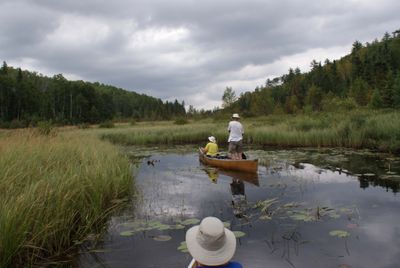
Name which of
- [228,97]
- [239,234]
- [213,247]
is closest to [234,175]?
[239,234]

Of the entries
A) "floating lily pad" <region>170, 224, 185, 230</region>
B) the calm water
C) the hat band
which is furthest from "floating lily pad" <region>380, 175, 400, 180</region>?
the hat band

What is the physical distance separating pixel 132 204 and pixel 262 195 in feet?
11.3

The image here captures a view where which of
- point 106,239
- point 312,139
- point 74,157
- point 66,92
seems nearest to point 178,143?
point 312,139

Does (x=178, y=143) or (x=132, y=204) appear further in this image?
(x=178, y=143)

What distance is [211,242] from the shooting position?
2777 millimetres

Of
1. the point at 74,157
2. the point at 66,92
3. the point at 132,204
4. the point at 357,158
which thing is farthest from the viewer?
the point at 66,92

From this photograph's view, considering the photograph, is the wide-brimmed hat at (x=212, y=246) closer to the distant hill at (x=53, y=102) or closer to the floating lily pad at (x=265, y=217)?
the floating lily pad at (x=265, y=217)

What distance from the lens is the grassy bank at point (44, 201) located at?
196 inches

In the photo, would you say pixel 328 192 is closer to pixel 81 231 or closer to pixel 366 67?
pixel 81 231

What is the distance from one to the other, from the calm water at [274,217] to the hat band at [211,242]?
302 cm

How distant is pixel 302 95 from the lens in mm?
92375

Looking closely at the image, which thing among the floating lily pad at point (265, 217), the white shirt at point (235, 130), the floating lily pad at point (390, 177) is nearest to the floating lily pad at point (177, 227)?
the floating lily pad at point (265, 217)

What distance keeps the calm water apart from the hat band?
302 cm

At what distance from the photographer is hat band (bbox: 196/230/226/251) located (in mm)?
2777
